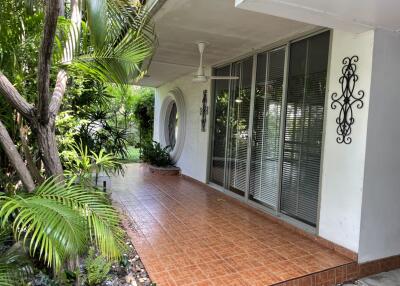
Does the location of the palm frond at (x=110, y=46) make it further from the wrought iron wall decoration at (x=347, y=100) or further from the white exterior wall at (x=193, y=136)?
the white exterior wall at (x=193, y=136)

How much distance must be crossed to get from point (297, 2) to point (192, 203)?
346 centimetres

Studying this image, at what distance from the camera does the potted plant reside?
7609 millimetres

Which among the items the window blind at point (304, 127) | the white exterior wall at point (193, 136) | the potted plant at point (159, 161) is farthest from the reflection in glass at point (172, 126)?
the window blind at point (304, 127)

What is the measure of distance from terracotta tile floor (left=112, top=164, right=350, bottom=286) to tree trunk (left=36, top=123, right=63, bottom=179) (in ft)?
3.98

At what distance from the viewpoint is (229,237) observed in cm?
350

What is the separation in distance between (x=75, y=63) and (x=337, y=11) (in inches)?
83.7

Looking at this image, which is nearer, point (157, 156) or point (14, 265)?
point (14, 265)

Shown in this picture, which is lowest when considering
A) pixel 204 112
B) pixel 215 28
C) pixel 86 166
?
pixel 86 166

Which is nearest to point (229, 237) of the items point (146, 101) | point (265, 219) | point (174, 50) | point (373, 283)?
point (265, 219)

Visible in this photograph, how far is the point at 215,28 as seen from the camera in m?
3.79

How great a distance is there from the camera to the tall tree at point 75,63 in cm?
198

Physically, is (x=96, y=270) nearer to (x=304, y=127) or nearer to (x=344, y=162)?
(x=344, y=162)

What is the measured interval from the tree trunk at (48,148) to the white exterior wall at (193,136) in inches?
164

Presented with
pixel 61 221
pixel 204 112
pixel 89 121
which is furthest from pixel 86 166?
pixel 204 112
